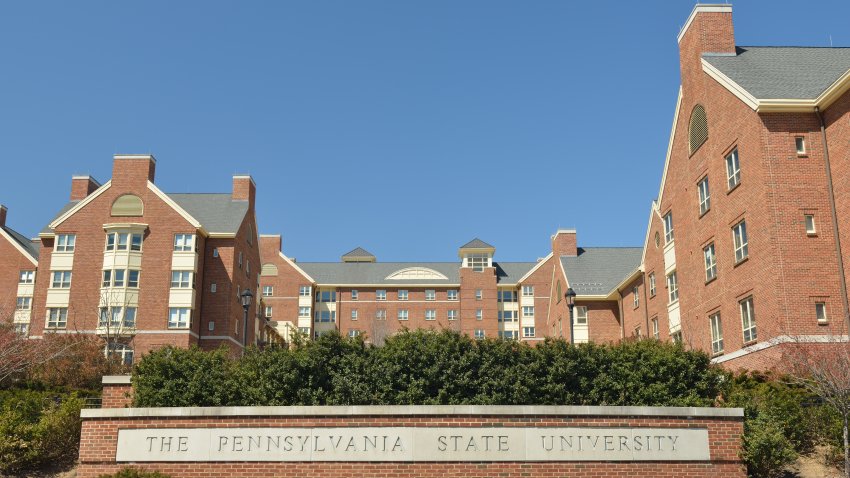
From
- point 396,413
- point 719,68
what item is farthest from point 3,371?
point 719,68

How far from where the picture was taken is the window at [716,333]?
33.6 meters

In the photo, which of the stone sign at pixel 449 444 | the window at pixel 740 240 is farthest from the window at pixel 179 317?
the stone sign at pixel 449 444

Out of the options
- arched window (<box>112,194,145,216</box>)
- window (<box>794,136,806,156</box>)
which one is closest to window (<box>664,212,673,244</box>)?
window (<box>794,136,806,156</box>)

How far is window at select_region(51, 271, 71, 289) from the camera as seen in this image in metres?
55.4

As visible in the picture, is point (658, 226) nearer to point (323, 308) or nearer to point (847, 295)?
point (847, 295)

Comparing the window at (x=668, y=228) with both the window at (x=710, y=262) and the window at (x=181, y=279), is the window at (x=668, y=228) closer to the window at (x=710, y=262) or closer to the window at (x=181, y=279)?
the window at (x=710, y=262)

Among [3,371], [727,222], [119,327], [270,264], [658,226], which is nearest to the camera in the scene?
[3,371]

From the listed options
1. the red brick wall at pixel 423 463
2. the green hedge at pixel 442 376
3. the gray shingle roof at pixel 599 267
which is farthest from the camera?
the gray shingle roof at pixel 599 267

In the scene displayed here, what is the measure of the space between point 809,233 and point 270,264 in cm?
6518

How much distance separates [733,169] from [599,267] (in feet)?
104

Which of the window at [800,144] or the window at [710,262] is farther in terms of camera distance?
the window at [710,262]

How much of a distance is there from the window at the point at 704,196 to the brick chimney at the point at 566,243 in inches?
1195

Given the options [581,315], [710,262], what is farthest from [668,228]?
[581,315]

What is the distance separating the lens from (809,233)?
28391mm
